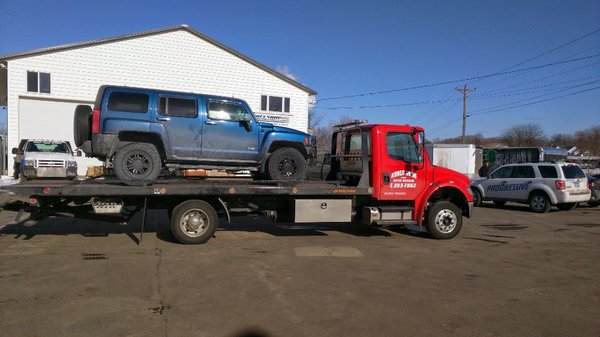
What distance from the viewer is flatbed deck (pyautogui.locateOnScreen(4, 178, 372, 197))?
24.0 feet

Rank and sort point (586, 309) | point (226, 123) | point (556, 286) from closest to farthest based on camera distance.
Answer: point (586, 309) < point (556, 286) < point (226, 123)

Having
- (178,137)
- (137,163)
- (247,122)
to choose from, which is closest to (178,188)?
(137,163)

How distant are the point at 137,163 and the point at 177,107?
124 centimetres

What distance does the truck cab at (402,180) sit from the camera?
9055 millimetres

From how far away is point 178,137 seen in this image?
27.5 ft

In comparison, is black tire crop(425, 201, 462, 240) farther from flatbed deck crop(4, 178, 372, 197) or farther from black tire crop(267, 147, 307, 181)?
black tire crop(267, 147, 307, 181)

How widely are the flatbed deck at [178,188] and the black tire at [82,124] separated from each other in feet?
2.56

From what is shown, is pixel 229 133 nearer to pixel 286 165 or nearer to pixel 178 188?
pixel 286 165

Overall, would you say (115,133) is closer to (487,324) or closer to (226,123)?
(226,123)

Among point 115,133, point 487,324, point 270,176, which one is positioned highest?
point 115,133

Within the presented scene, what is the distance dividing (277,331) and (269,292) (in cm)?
124

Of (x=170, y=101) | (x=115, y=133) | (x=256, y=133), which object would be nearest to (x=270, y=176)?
(x=256, y=133)

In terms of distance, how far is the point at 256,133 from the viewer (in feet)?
29.4

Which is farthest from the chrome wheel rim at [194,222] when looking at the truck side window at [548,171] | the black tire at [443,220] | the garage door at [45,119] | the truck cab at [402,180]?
the garage door at [45,119]
